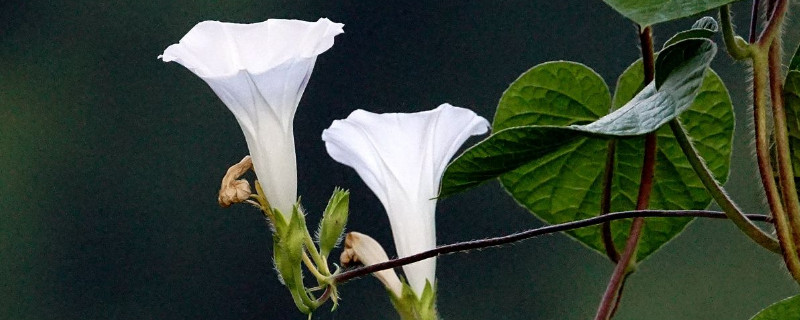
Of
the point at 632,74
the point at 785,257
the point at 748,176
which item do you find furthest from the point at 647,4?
the point at 748,176

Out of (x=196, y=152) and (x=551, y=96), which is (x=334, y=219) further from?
(x=196, y=152)

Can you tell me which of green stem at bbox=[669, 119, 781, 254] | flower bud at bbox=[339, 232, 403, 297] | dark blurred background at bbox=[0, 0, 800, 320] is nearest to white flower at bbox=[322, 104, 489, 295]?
flower bud at bbox=[339, 232, 403, 297]

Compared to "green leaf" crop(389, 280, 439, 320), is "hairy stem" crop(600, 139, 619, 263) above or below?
above

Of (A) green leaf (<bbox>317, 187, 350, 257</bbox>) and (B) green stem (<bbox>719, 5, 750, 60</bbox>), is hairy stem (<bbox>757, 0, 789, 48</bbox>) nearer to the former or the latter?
(B) green stem (<bbox>719, 5, 750, 60</bbox>)

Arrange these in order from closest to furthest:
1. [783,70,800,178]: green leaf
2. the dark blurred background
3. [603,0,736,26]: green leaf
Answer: [603,0,736,26]: green leaf < [783,70,800,178]: green leaf < the dark blurred background

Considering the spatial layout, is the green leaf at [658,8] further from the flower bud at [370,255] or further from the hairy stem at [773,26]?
the flower bud at [370,255]

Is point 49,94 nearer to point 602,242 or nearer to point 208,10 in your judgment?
point 208,10

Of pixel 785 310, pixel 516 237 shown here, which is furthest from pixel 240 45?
pixel 785 310
